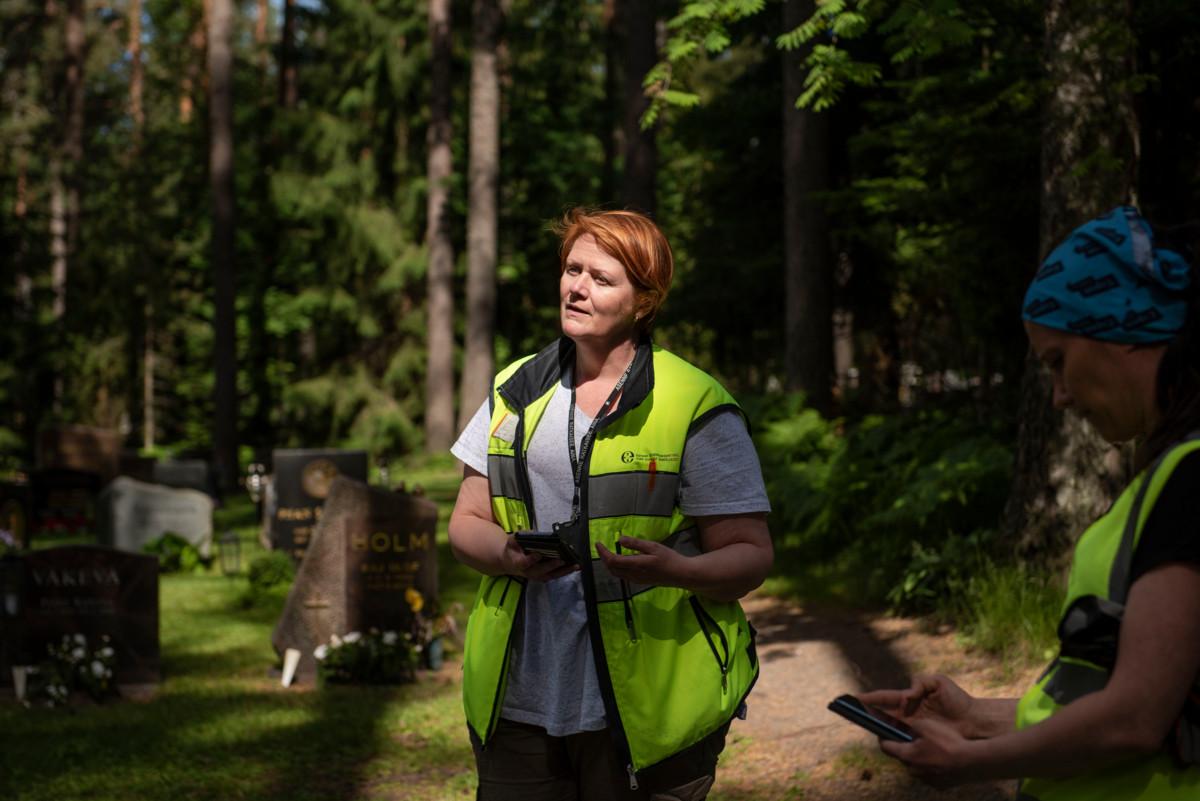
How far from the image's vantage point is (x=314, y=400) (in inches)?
1255

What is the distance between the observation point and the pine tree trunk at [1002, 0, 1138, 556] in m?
7.83

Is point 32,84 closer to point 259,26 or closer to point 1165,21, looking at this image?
point 259,26

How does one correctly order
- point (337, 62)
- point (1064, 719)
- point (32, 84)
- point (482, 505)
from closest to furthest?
point (1064, 719) → point (482, 505) → point (337, 62) → point (32, 84)

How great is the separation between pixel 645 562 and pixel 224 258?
24.4 m

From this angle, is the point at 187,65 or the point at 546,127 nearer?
the point at 546,127

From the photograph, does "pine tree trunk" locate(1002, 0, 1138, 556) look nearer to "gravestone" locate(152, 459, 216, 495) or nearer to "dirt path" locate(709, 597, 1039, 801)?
"dirt path" locate(709, 597, 1039, 801)

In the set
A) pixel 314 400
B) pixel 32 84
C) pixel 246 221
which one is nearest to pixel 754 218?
pixel 314 400

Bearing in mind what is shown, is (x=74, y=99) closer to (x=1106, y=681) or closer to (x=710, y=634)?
(x=710, y=634)

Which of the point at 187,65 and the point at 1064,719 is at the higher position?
the point at 187,65

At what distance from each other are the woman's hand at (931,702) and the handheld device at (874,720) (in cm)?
2

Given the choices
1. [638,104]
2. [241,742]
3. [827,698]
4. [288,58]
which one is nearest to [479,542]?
[241,742]

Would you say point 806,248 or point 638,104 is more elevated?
point 638,104

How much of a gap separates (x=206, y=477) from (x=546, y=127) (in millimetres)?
16654

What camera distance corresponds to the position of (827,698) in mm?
8117
